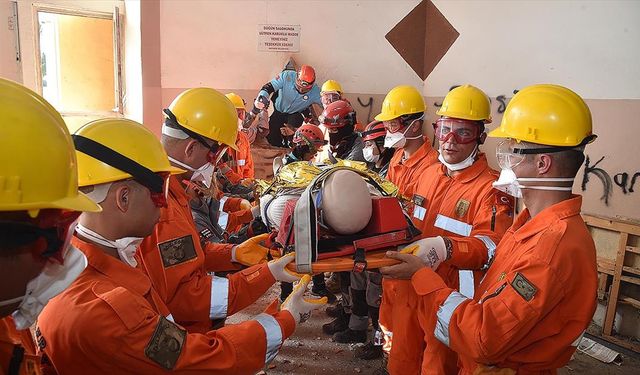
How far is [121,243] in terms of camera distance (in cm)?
158

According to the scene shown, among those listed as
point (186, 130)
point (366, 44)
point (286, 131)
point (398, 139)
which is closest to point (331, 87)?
point (286, 131)

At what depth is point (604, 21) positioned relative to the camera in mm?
4379

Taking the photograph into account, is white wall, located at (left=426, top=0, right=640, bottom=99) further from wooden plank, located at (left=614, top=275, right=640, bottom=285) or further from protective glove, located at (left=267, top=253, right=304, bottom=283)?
protective glove, located at (left=267, top=253, right=304, bottom=283)

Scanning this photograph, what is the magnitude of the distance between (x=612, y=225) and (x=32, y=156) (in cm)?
458

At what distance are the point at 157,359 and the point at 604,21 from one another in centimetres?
486

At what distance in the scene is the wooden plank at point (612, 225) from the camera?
13.2 ft

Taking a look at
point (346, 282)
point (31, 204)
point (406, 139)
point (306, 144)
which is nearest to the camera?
point (31, 204)

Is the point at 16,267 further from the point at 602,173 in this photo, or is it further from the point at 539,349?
the point at 602,173

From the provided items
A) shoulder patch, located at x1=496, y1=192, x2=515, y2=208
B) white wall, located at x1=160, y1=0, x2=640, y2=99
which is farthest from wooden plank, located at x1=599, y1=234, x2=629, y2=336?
shoulder patch, located at x1=496, y1=192, x2=515, y2=208

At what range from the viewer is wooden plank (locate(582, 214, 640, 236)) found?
401 centimetres

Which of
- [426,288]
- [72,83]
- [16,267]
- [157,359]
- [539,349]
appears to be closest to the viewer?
[16,267]

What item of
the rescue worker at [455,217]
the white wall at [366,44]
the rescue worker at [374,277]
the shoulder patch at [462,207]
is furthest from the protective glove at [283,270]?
the white wall at [366,44]

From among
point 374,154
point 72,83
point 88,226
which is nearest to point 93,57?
point 72,83

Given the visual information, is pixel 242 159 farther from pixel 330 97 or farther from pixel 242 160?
pixel 330 97
